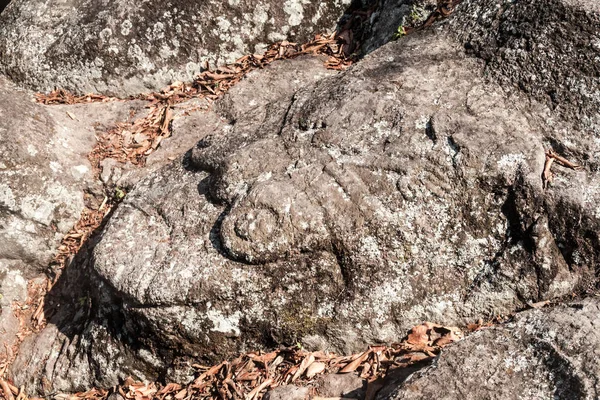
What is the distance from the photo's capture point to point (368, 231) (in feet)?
11.3

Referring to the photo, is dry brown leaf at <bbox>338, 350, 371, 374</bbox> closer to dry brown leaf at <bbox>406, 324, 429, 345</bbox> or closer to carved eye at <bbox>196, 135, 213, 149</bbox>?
dry brown leaf at <bbox>406, 324, 429, 345</bbox>

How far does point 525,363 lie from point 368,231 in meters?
1.03

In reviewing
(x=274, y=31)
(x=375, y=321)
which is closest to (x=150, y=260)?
(x=375, y=321)

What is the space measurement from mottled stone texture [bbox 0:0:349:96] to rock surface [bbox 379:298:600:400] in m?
3.30

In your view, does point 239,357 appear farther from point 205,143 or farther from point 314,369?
point 205,143

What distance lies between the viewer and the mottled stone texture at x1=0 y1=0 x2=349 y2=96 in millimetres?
5309

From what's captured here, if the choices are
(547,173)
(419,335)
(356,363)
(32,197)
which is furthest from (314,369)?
(32,197)

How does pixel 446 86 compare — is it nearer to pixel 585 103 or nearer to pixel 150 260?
pixel 585 103

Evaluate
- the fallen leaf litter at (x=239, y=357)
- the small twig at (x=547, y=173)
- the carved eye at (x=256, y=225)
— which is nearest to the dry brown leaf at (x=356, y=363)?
the fallen leaf litter at (x=239, y=357)

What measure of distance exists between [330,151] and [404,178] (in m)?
0.45

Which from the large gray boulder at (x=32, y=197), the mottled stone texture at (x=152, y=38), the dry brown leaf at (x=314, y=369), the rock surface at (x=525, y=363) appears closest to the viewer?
the rock surface at (x=525, y=363)

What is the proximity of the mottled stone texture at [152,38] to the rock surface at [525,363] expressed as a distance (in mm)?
3301

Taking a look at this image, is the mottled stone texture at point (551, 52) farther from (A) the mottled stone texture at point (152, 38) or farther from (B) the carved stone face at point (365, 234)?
(A) the mottled stone texture at point (152, 38)

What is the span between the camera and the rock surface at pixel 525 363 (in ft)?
8.73
